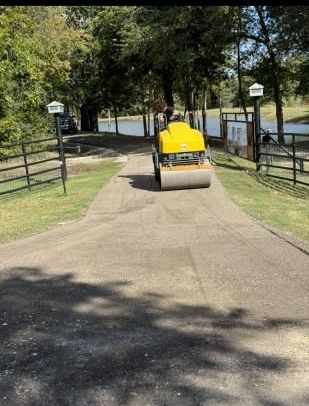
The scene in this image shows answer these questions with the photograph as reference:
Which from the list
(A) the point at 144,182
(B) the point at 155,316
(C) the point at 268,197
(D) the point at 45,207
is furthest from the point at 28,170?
(B) the point at 155,316

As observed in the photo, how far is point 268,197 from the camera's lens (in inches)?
492

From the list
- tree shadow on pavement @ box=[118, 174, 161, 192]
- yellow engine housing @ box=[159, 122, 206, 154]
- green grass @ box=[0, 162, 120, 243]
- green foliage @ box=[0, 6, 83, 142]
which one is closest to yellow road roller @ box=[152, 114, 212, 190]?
yellow engine housing @ box=[159, 122, 206, 154]

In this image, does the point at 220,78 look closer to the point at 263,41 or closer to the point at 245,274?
the point at 263,41

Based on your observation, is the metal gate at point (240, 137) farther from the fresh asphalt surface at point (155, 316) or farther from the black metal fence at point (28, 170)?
the fresh asphalt surface at point (155, 316)

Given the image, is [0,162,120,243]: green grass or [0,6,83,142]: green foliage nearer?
[0,162,120,243]: green grass

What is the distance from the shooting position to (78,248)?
8.22m

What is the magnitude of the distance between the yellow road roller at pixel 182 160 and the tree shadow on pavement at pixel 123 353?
23.1 feet

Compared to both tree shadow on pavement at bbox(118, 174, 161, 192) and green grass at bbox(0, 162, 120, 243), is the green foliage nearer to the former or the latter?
green grass at bbox(0, 162, 120, 243)

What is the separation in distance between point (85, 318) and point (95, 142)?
30.5m

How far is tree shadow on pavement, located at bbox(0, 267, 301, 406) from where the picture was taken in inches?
140

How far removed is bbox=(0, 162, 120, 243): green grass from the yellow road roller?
1934 mm

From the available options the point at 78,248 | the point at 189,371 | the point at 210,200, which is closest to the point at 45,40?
the point at 210,200

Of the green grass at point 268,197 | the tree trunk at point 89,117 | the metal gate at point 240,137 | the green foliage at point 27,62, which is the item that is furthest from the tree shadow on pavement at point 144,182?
the tree trunk at point 89,117

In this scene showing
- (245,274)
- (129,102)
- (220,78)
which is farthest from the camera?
(129,102)
